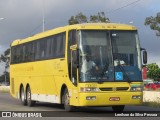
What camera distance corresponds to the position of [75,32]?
66.7 feet

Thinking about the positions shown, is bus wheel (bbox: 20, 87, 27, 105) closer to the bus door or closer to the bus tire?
the bus tire

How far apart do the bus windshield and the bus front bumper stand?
22.1 inches

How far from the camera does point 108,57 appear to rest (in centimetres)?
1969

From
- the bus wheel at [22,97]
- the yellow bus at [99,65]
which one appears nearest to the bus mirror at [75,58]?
the yellow bus at [99,65]

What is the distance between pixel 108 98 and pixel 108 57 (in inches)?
63.9

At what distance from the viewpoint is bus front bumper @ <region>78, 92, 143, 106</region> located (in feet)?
63.2

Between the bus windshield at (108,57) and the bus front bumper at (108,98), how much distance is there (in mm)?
561

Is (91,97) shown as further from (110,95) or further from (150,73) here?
(150,73)

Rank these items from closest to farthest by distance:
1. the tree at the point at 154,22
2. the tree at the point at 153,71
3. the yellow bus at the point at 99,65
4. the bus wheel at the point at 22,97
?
the yellow bus at the point at 99,65 → the bus wheel at the point at 22,97 → the tree at the point at 154,22 → the tree at the point at 153,71

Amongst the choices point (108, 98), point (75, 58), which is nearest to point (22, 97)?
point (75, 58)

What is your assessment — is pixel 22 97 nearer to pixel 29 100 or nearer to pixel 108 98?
pixel 29 100

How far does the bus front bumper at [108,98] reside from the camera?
19.3 m

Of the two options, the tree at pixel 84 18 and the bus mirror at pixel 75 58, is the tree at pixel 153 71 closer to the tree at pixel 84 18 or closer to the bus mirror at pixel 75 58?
the tree at pixel 84 18

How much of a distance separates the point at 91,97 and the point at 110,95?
77cm
